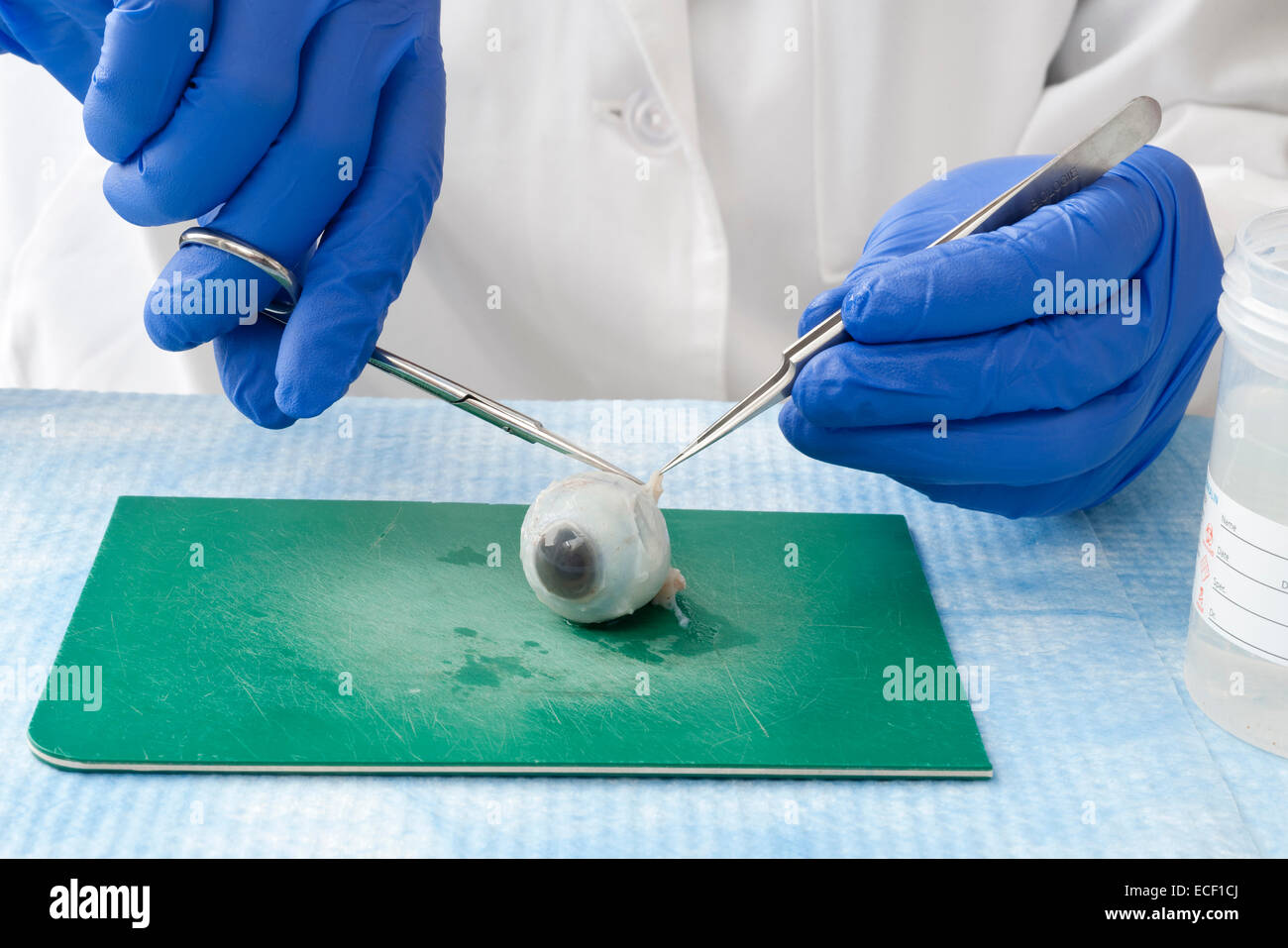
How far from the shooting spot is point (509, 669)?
107 centimetres

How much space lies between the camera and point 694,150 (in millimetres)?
1487

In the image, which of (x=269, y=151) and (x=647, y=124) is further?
(x=647, y=124)

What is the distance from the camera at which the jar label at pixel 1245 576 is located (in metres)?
0.91

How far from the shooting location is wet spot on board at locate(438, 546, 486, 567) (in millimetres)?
1220

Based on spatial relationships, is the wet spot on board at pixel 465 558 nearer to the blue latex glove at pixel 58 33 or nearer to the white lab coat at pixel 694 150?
the white lab coat at pixel 694 150

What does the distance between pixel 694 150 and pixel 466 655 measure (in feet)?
2.45

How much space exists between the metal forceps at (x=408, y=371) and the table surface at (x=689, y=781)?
0.45 feet

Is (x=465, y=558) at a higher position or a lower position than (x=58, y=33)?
lower

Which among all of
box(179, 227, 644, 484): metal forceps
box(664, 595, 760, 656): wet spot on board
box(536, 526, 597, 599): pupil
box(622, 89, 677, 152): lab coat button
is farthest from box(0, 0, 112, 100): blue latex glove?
box(664, 595, 760, 656): wet spot on board

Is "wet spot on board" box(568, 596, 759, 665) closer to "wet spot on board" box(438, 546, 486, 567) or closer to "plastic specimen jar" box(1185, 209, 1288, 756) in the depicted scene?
"wet spot on board" box(438, 546, 486, 567)
